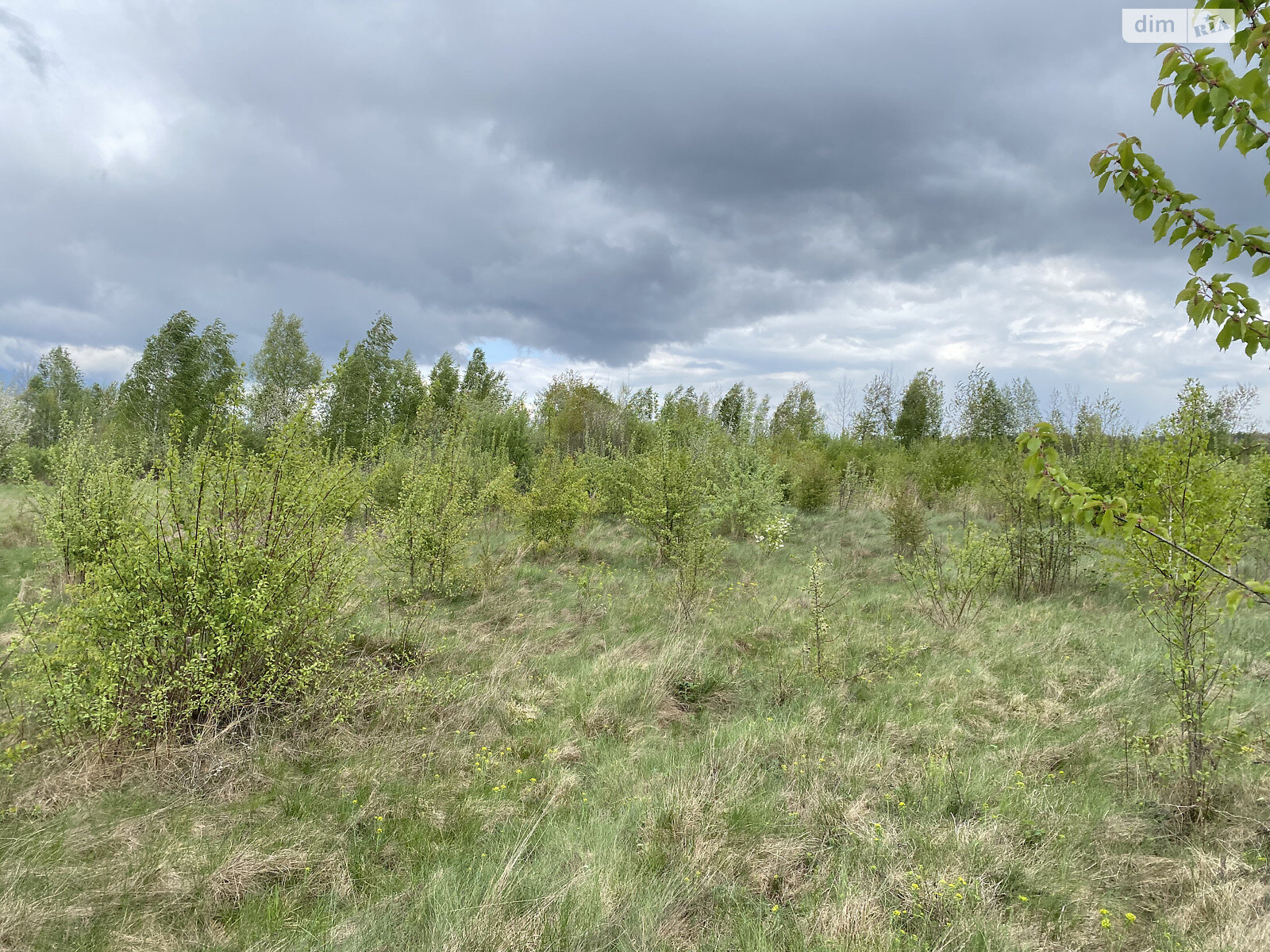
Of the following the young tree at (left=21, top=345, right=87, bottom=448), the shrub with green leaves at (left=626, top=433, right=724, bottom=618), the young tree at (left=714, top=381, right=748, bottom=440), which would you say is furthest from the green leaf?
the young tree at (left=21, top=345, right=87, bottom=448)

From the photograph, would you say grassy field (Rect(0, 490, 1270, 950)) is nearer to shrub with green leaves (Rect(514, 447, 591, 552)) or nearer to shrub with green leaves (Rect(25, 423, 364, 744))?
shrub with green leaves (Rect(25, 423, 364, 744))

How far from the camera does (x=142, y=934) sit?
2.39 meters

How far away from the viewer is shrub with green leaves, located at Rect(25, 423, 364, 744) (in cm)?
368

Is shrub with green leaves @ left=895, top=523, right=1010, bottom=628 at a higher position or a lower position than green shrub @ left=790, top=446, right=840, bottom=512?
lower

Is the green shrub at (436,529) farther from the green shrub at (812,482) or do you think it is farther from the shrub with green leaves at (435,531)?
the green shrub at (812,482)

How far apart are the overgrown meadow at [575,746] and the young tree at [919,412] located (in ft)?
79.7

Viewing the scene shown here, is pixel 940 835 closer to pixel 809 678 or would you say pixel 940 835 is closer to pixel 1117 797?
pixel 1117 797

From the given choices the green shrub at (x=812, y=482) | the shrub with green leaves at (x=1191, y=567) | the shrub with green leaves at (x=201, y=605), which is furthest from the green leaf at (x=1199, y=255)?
the green shrub at (x=812, y=482)

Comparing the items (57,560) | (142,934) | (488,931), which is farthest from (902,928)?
(57,560)

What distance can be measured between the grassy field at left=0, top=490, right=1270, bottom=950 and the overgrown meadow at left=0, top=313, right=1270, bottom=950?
0.02 meters

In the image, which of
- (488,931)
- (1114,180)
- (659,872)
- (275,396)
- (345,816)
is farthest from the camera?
(275,396)

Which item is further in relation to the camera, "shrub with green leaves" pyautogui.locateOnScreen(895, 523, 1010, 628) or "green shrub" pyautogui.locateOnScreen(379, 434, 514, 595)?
"green shrub" pyautogui.locateOnScreen(379, 434, 514, 595)

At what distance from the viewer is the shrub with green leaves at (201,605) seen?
3684mm

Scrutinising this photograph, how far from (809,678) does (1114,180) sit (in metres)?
4.53
